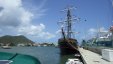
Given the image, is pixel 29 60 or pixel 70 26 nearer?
pixel 29 60

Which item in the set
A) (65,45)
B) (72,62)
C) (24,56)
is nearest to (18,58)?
(24,56)

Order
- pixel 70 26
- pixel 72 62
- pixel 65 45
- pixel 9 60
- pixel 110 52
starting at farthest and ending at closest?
pixel 70 26
pixel 65 45
pixel 72 62
pixel 110 52
pixel 9 60

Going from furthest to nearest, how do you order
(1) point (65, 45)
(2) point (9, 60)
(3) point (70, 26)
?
(3) point (70, 26) < (1) point (65, 45) < (2) point (9, 60)

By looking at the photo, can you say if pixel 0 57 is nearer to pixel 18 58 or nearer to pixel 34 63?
pixel 18 58

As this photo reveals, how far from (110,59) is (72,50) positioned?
4559 centimetres

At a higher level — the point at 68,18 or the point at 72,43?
the point at 68,18

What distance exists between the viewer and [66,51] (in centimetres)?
7200

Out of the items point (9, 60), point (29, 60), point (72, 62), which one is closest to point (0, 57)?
point (9, 60)

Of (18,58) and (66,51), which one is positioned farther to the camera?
(66,51)

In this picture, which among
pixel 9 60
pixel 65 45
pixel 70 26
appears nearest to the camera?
pixel 9 60

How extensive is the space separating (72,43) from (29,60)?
222 ft

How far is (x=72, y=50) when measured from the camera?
236ft

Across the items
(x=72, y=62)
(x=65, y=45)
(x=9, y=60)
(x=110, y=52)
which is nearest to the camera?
(x=9, y=60)

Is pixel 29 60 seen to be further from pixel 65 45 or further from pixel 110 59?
pixel 65 45
